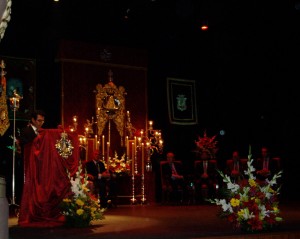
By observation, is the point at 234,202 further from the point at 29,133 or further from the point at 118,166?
the point at 118,166

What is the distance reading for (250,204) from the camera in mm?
4848

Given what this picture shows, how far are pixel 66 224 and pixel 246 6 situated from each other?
20.3 ft

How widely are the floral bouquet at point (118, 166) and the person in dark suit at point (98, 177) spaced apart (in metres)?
0.64

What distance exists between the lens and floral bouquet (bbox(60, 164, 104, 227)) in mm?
5949

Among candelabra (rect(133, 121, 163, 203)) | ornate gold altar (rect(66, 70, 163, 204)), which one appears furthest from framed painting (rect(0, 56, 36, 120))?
candelabra (rect(133, 121, 163, 203))

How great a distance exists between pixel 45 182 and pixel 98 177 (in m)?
3.66

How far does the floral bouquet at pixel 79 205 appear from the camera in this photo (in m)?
5.95

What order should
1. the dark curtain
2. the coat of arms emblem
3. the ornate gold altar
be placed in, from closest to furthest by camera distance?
the dark curtain
the ornate gold altar
the coat of arms emblem

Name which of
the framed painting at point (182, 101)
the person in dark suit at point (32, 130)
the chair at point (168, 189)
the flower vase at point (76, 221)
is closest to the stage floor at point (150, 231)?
the flower vase at point (76, 221)

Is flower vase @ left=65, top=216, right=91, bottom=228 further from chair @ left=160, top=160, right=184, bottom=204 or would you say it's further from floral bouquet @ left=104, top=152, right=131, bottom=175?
chair @ left=160, top=160, right=184, bottom=204

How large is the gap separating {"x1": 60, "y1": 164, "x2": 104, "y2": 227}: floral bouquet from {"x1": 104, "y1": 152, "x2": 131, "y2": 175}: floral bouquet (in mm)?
4569

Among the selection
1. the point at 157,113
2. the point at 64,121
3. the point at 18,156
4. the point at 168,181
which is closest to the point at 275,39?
the point at 157,113

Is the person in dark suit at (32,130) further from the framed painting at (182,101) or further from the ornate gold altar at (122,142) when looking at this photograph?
the framed painting at (182,101)

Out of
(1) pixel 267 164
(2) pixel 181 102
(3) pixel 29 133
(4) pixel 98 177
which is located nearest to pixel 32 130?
(3) pixel 29 133
